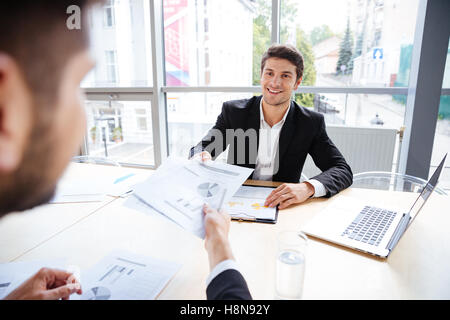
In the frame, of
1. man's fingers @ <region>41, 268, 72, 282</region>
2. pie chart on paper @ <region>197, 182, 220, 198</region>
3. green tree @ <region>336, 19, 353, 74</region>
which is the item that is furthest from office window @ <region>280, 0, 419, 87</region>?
man's fingers @ <region>41, 268, 72, 282</region>

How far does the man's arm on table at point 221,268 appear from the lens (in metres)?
0.59

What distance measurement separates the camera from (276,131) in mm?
1783

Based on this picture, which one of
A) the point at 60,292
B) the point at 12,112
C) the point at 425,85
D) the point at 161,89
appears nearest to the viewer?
the point at 12,112

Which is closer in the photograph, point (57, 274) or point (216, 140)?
point (57, 274)

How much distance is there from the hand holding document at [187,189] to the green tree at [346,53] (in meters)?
1.94

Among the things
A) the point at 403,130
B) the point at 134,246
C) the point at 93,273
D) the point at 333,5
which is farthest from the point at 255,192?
the point at 333,5

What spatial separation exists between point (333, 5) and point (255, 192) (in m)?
1.95

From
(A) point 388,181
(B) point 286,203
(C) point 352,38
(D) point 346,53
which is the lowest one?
(A) point 388,181

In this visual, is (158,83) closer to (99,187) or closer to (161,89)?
(161,89)

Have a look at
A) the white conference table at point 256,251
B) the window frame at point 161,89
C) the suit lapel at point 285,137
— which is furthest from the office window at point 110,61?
the window frame at point 161,89

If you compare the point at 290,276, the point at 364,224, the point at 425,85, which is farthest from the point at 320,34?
the point at 290,276

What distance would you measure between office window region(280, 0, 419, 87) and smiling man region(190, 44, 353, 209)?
36.8 inches

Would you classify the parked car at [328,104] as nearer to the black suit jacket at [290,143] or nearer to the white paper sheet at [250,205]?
the black suit jacket at [290,143]

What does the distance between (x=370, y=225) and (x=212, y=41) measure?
7.66ft
